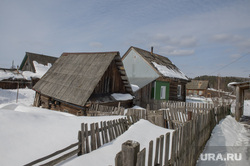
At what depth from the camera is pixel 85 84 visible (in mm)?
11312

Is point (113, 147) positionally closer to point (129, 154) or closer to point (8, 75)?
point (129, 154)

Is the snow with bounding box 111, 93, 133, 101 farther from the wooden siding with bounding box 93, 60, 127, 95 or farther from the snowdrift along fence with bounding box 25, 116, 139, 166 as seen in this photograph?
the snowdrift along fence with bounding box 25, 116, 139, 166

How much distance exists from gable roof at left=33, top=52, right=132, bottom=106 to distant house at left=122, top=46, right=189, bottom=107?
12.6ft

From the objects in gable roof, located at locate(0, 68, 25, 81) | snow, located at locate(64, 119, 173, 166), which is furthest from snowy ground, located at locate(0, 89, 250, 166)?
gable roof, located at locate(0, 68, 25, 81)

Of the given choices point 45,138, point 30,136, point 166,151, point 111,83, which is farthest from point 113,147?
point 111,83

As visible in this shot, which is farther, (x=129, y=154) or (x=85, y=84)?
(x=85, y=84)

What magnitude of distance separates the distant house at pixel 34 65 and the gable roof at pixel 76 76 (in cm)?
1631

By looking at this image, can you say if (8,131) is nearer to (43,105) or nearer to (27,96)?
(43,105)

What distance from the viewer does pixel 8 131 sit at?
4500 mm

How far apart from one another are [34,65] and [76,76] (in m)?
23.7

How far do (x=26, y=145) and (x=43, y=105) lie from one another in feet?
39.0

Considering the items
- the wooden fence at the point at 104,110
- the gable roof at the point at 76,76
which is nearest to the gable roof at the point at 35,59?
the gable roof at the point at 76,76

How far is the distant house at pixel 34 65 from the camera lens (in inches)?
1188

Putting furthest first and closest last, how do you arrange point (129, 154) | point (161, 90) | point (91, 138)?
point (161, 90)
point (91, 138)
point (129, 154)
